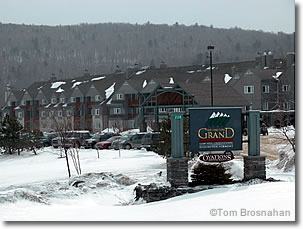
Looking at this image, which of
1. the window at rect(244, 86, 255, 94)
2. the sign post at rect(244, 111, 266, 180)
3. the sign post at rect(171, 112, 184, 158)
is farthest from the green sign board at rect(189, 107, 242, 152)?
the window at rect(244, 86, 255, 94)

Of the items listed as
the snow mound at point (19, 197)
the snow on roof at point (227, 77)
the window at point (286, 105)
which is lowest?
the snow mound at point (19, 197)

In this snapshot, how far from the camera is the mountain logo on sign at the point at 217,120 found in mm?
12680

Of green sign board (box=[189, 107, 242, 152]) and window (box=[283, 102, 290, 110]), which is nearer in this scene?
green sign board (box=[189, 107, 242, 152])

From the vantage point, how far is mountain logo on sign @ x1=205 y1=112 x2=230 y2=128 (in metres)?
12.7

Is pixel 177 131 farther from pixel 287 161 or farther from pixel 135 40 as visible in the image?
pixel 287 161

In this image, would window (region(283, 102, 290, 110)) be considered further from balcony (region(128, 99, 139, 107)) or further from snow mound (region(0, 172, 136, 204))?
balcony (region(128, 99, 139, 107))

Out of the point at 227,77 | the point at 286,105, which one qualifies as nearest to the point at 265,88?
the point at 227,77

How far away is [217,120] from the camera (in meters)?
12.7

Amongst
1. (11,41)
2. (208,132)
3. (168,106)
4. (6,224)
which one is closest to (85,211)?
(6,224)

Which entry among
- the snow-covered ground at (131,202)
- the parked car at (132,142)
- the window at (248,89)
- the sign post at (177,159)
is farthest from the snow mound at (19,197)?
the window at (248,89)

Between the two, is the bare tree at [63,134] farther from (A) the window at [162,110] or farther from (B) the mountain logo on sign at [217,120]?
(A) the window at [162,110]

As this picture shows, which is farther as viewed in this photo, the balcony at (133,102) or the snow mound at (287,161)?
the balcony at (133,102)

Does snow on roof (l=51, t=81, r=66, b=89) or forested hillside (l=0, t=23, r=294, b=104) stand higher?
snow on roof (l=51, t=81, r=66, b=89)

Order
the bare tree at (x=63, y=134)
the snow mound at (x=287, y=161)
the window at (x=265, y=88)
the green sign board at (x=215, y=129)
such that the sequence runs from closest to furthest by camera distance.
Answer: the green sign board at (x=215, y=129) → the snow mound at (x=287, y=161) → the bare tree at (x=63, y=134) → the window at (x=265, y=88)
